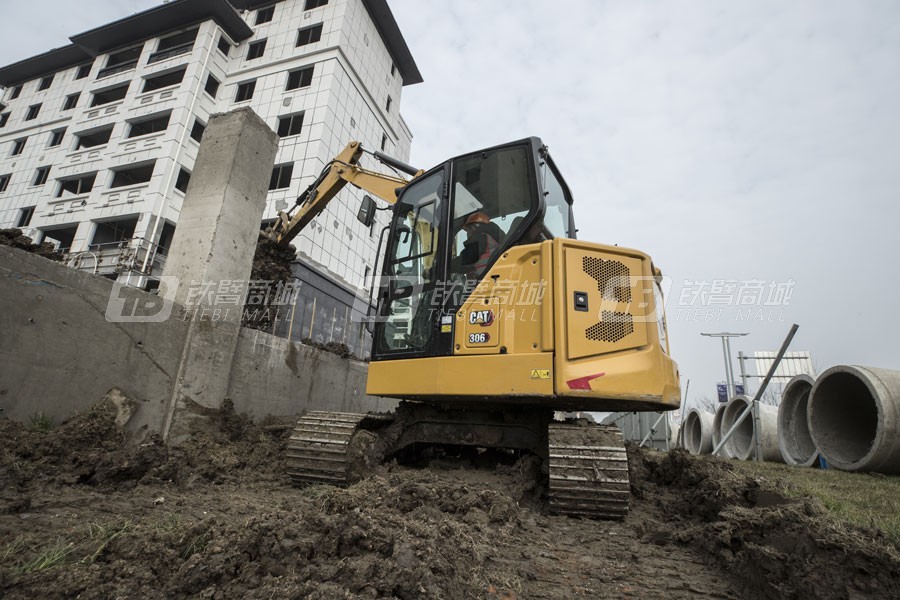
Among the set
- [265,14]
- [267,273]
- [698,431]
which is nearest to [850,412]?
[698,431]

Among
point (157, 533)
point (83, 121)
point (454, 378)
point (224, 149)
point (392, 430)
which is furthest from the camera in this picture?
point (83, 121)

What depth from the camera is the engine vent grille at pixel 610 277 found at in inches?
155

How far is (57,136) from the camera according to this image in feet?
78.3

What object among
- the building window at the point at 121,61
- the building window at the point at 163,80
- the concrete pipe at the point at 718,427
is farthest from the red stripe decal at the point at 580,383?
the building window at the point at 121,61

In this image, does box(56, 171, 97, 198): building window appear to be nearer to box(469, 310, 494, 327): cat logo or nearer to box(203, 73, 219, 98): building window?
box(203, 73, 219, 98): building window

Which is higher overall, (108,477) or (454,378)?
(454,378)

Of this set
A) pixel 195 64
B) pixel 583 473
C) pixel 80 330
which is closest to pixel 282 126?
pixel 195 64

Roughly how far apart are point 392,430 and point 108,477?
93.4 inches

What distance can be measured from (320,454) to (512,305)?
2.17 m

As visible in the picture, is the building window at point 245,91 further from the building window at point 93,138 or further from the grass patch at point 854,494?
the grass patch at point 854,494

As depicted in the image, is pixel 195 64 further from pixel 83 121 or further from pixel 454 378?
pixel 454 378

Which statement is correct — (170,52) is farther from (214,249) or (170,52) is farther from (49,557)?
(49,557)

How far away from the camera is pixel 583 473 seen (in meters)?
3.56

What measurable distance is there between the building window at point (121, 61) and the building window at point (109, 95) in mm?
976
